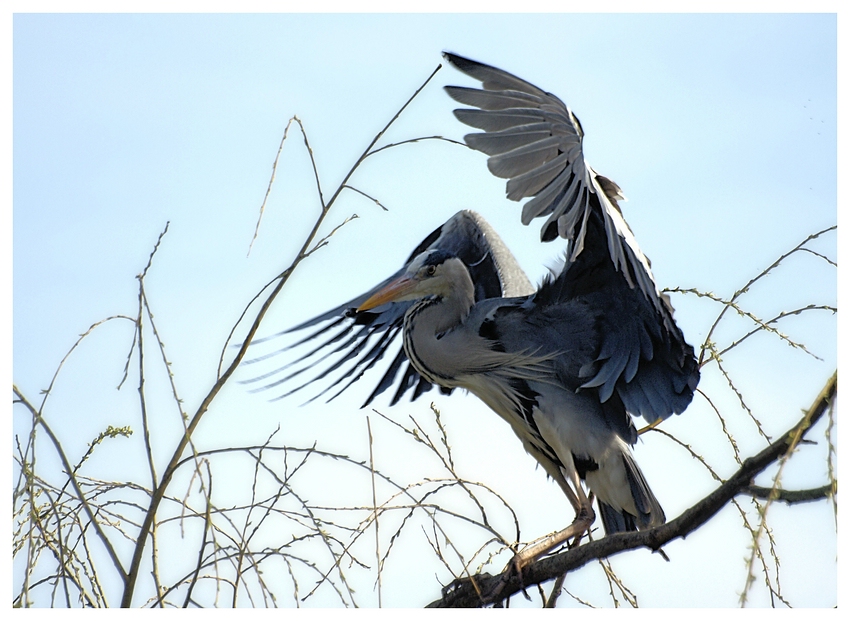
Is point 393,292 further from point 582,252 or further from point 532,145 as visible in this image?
point 532,145

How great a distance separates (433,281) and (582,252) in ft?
2.01

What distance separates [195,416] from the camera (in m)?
1.99

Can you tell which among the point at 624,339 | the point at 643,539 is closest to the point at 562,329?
the point at 624,339

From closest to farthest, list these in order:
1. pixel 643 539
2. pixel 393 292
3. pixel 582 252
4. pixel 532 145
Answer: pixel 643 539, pixel 532 145, pixel 582 252, pixel 393 292

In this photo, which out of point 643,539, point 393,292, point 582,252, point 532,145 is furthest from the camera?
point 393,292

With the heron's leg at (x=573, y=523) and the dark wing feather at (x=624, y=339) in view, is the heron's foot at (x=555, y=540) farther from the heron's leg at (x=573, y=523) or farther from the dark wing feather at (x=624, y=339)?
the dark wing feather at (x=624, y=339)

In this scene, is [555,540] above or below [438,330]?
below

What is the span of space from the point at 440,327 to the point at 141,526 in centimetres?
155

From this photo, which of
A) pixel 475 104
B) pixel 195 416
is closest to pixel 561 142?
pixel 475 104

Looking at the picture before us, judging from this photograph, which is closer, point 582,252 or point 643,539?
point 643,539

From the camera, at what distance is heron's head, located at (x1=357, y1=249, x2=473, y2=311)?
3307 mm

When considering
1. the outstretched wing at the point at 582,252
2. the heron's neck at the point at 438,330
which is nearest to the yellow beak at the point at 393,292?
the heron's neck at the point at 438,330

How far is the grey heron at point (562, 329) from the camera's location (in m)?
2.56

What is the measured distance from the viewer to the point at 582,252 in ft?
9.64
